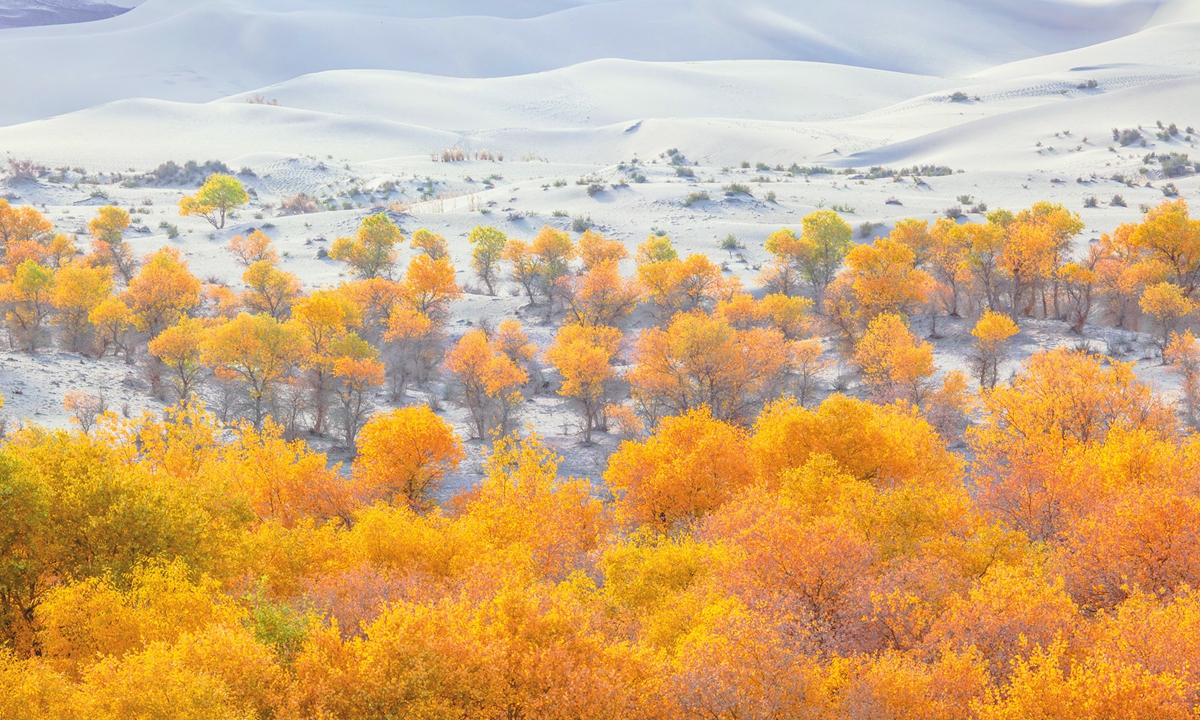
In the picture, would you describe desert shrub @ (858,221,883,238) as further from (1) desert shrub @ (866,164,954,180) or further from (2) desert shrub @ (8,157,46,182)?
(2) desert shrub @ (8,157,46,182)

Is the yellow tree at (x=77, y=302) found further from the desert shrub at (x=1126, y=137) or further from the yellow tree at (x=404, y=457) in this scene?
the desert shrub at (x=1126, y=137)

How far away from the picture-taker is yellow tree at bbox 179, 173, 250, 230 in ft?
266

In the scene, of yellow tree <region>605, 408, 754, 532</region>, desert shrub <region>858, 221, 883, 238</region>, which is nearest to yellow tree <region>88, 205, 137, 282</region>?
yellow tree <region>605, 408, 754, 532</region>

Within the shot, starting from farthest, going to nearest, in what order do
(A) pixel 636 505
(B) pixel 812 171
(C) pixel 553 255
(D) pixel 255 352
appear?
(B) pixel 812 171, (C) pixel 553 255, (D) pixel 255 352, (A) pixel 636 505

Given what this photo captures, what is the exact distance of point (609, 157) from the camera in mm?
122938

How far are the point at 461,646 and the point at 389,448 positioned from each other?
855 inches

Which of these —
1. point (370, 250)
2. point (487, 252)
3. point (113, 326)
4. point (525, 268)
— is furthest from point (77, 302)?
point (525, 268)

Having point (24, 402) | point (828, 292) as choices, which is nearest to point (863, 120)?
point (828, 292)

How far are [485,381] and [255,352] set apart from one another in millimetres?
12494

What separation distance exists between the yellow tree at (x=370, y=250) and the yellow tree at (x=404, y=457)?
1357 inches

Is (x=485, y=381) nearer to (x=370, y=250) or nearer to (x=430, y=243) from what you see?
(x=370, y=250)

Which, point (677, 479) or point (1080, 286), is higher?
point (1080, 286)

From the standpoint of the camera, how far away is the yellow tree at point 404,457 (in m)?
36.8

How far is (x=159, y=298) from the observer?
55969 mm
